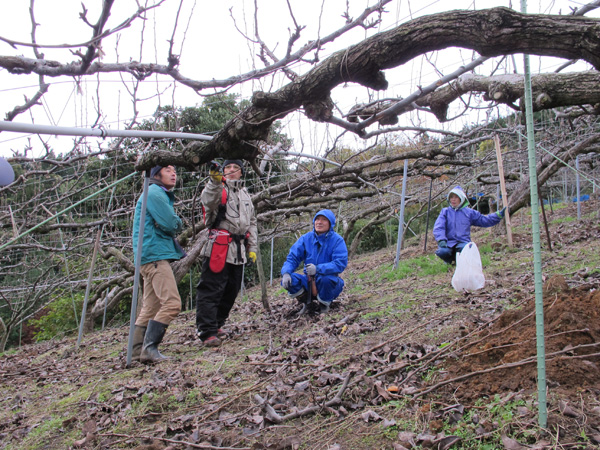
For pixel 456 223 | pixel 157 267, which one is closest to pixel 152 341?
pixel 157 267

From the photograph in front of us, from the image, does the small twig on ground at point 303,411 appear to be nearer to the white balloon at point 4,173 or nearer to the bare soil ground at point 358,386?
the bare soil ground at point 358,386

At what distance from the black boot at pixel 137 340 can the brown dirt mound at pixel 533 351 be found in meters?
3.20

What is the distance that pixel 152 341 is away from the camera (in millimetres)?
4395

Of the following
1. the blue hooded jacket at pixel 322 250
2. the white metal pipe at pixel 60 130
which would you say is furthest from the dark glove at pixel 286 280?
the white metal pipe at pixel 60 130

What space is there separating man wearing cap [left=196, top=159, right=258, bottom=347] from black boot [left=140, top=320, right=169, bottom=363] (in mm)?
551

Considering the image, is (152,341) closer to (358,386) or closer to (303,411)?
(303,411)

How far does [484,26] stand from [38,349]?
856 cm

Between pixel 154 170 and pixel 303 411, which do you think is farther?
pixel 154 170

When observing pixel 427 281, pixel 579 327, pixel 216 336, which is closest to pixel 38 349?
pixel 216 336

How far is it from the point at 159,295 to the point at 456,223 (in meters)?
4.90

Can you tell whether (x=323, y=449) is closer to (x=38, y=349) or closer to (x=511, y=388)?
(x=511, y=388)

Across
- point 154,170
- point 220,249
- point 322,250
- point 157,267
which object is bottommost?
point 322,250

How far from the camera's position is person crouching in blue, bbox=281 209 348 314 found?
5477 millimetres

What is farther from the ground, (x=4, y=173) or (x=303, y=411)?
(x=4, y=173)
